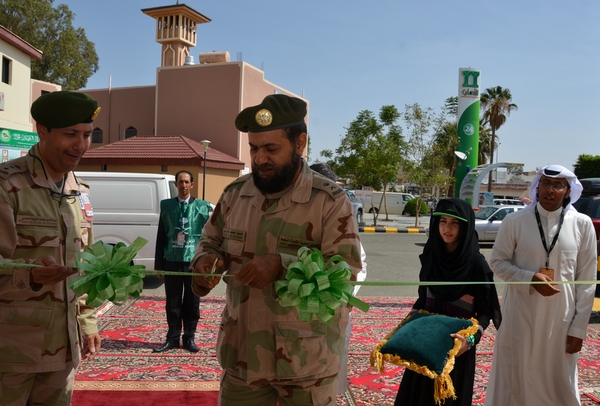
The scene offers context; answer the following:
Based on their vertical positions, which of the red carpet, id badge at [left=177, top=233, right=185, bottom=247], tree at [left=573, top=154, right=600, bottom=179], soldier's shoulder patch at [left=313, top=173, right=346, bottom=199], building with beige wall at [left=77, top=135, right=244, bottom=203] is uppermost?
tree at [left=573, top=154, right=600, bottom=179]

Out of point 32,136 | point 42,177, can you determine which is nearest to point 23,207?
point 42,177

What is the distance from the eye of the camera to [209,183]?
76.9ft

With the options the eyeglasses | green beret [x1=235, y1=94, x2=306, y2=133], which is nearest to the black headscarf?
the eyeglasses

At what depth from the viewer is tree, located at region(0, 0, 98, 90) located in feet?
111

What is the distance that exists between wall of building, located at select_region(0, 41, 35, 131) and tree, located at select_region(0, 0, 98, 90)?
18.4 metres

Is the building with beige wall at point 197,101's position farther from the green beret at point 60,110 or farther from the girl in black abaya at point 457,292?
the green beret at point 60,110

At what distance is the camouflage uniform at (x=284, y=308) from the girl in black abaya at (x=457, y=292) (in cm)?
106

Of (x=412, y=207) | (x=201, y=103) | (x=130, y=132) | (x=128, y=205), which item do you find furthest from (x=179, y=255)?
(x=412, y=207)

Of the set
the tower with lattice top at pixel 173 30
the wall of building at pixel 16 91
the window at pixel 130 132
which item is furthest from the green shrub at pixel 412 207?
the wall of building at pixel 16 91

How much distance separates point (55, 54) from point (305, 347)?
40.6 meters

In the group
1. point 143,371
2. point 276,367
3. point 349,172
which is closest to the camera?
point 276,367

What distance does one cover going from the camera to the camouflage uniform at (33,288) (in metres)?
2.12

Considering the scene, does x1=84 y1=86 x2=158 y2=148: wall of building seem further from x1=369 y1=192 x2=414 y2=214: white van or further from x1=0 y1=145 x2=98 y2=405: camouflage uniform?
x1=0 y1=145 x2=98 y2=405: camouflage uniform

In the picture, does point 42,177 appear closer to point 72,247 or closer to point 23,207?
point 23,207
